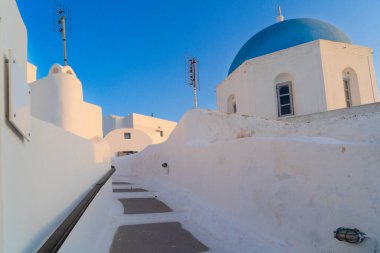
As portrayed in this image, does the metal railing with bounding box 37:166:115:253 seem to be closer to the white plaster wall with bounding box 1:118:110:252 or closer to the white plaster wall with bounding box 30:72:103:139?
the white plaster wall with bounding box 1:118:110:252

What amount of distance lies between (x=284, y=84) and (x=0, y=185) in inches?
490

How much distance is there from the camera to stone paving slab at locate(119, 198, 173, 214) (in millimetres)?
6508

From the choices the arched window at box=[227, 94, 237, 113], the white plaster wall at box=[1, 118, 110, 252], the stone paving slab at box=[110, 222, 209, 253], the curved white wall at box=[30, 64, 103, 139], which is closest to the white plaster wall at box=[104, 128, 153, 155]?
the curved white wall at box=[30, 64, 103, 139]

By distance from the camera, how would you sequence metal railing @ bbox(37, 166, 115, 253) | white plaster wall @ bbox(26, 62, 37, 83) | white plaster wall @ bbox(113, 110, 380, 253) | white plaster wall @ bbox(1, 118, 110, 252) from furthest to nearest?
white plaster wall @ bbox(26, 62, 37, 83) → white plaster wall @ bbox(113, 110, 380, 253) → metal railing @ bbox(37, 166, 115, 253) → white plaster wall @ bbox(1, 118, 110, 252)

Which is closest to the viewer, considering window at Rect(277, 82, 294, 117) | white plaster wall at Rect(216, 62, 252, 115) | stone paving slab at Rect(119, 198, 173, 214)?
stone paving slab at Rect(119, 198, 173, 214)

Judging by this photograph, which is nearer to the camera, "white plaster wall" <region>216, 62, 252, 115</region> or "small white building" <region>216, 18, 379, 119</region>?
"small white building" <region>216, 18, 379, 119</region>

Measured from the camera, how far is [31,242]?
1.73 m

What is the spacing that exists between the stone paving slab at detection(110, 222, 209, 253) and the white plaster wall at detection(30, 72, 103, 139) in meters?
7.89

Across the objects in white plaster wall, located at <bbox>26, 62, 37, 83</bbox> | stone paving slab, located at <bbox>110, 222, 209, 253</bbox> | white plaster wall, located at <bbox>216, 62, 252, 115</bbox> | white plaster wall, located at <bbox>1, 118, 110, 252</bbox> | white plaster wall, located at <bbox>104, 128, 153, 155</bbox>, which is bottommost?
stone paving slab, located at <bbox>110, 222, 209, 253</bbox>

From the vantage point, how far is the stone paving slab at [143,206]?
6508mm

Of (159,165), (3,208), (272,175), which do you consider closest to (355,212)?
(272,175)

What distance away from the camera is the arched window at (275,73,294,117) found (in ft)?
40.4

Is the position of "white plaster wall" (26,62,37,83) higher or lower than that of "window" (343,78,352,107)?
higher

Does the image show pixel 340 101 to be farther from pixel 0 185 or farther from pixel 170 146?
pixel 0 185
